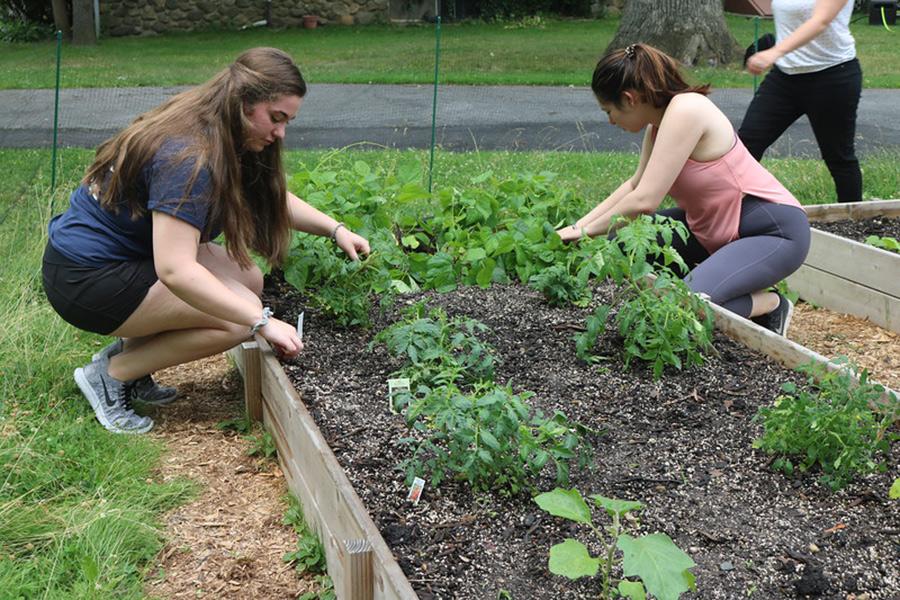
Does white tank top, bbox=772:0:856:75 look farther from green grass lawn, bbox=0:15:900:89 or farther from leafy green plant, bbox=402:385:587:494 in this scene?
green grass lawn, bbox=0:15:900:89

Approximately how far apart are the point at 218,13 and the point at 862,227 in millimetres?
17758

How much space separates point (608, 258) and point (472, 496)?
1102mm

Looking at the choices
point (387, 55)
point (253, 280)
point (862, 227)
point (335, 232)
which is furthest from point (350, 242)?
point (387, 55)

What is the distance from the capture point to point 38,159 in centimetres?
676

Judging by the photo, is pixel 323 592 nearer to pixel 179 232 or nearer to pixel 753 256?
pixel 179 232

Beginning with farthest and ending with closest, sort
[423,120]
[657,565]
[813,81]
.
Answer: [423,120] → [813,81] → [657,565]

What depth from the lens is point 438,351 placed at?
130 inches

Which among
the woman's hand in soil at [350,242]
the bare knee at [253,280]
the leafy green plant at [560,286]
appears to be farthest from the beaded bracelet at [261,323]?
the leafy green plant at [560,286]

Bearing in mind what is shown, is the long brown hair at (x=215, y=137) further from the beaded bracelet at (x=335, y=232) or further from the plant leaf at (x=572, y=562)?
the plant leaf at (x=572, y=562)

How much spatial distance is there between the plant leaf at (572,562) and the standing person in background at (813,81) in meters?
3.16

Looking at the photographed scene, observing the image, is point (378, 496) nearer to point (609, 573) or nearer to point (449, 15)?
point (609, 573)

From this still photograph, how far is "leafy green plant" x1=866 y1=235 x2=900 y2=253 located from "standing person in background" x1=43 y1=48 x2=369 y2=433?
109 inches

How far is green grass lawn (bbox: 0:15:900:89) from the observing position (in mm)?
13398

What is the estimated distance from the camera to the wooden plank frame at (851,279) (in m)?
4.69
